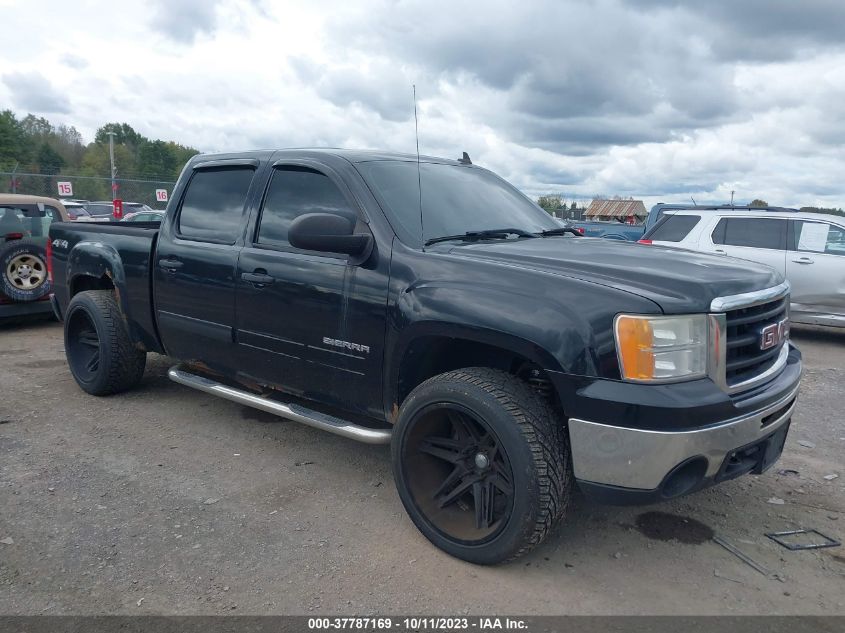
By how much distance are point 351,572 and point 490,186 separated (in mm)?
2527

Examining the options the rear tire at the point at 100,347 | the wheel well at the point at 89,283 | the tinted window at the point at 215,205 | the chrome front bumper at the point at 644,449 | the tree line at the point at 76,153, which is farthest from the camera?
the tree line at the point at 76,153

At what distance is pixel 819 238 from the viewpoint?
8.66 metres

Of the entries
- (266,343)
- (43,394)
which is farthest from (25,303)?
(266,343)

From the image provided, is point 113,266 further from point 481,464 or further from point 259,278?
point 481,464

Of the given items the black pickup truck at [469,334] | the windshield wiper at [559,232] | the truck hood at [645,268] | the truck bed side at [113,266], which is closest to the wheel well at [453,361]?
the black pickup truck at [469,334]

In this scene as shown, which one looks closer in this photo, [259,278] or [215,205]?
[259,278]

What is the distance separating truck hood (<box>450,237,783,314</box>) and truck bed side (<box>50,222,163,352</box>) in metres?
2.52

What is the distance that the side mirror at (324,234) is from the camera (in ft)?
10.8

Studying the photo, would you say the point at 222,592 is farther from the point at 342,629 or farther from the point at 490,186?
the point at 490,186

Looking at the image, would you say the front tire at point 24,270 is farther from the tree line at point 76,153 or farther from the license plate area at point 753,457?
the tree line at point 76,153

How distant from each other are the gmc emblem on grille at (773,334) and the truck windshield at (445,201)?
1438 mm

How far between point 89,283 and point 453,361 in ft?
11.8

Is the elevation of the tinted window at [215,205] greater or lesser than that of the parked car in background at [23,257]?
greater

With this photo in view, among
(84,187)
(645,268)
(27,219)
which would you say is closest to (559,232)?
(645,268)
